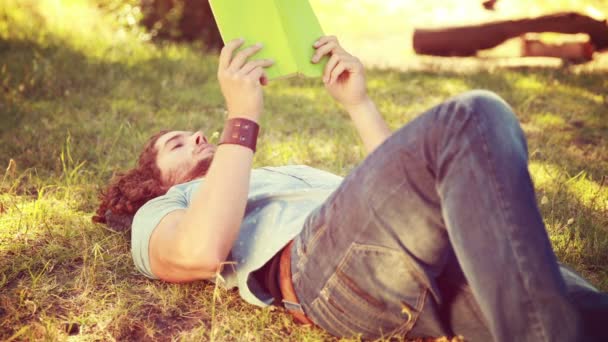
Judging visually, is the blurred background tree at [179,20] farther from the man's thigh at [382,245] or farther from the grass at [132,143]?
the man's thigh at [382,245]

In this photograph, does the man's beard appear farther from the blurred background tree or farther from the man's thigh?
the blurred background tree

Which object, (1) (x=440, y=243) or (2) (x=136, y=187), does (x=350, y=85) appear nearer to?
(1) (x=440, y=243)

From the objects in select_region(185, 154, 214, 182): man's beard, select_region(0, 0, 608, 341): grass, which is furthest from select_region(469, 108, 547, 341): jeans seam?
select_region(185, 154, 214, 182): man's beard

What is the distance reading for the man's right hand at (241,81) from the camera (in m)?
1.65

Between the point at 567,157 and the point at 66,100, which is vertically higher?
the point at 66,100

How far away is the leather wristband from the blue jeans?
0.87 ft

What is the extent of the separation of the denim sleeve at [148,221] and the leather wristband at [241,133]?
0.31 meters

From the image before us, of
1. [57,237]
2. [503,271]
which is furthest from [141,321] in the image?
[503,271]

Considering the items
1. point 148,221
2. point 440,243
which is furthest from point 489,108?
point 148,221

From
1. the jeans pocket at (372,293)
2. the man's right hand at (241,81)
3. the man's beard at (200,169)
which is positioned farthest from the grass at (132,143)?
the man's right hand at (241,81)

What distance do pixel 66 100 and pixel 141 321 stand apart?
2.89m

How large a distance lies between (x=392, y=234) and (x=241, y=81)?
1.91ft

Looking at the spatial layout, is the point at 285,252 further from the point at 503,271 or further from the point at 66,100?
the point at 66,100

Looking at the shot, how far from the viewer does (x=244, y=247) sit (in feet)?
5.73
